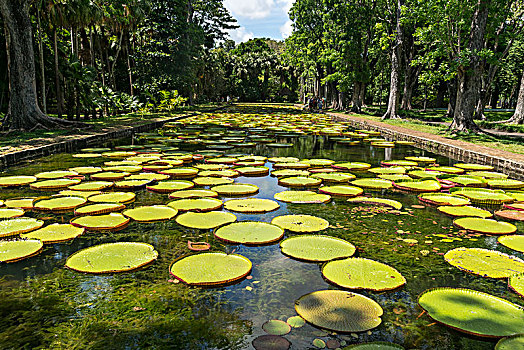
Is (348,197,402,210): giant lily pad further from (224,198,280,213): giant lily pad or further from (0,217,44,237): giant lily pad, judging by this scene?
(0,217,44,237): giant lily pad

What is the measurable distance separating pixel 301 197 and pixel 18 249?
284 cm

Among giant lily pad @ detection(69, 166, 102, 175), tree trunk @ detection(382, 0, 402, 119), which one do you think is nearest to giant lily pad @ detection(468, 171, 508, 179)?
giant lily pad @ detection(69, 166, 102, 175)

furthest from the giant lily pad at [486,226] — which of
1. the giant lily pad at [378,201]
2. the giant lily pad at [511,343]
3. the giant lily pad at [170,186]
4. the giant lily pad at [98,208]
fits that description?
the giant lily pad at [98,208]

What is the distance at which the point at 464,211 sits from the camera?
368cm

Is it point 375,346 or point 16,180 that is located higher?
point 16,180

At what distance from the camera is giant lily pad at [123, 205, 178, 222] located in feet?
10.9

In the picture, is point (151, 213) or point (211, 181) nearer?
point (151, 213)

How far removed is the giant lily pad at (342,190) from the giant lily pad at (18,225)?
3172 mm

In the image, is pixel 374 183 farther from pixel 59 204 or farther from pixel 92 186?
pixel 59 204

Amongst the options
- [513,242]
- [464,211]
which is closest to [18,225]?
[513,242]

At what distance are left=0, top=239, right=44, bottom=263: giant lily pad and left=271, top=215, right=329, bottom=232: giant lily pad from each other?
1972 millimetres

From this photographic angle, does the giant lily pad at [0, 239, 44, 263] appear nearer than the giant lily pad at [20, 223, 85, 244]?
Yes

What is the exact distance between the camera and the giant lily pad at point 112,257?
2.34 metres

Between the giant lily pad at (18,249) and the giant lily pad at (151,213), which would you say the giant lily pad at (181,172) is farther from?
the giant lily pad at (18,249)
